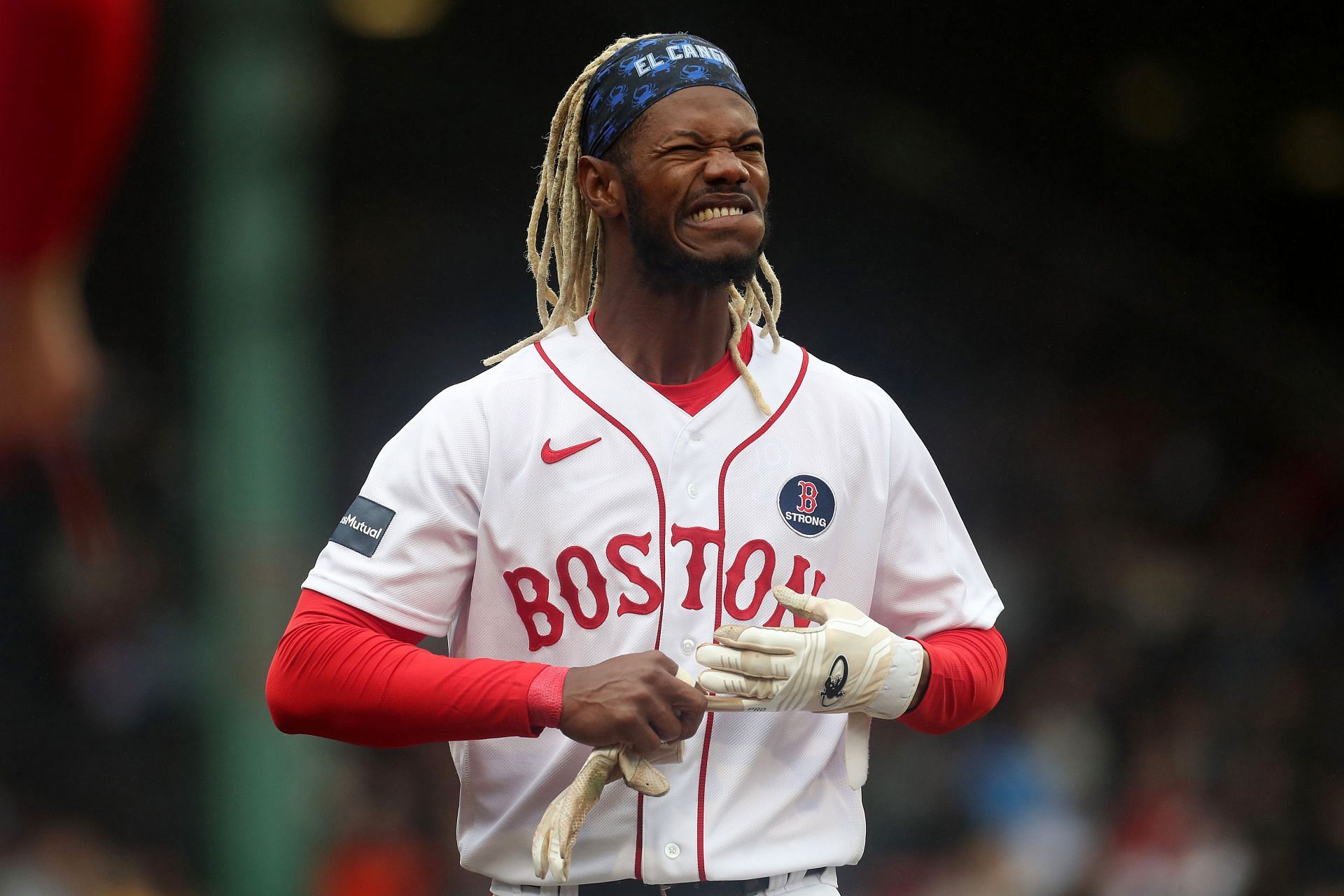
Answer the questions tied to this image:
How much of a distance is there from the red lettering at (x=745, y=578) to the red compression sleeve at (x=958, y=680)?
0.24m

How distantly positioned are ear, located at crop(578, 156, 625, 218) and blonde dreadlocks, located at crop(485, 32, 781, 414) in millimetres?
38

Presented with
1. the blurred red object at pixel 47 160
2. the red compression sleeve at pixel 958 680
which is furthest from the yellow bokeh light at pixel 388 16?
the blurred red object at pixel 47 160

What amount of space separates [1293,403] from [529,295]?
113 inches

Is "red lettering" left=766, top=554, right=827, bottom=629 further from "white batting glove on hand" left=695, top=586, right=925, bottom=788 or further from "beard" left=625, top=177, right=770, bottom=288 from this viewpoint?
"beard" left=625, top=177, right=770, bottom=288

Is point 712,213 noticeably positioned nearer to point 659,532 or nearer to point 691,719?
point 659,532

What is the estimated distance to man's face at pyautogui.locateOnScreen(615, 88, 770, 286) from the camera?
7.14 feet

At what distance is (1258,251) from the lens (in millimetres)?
6008

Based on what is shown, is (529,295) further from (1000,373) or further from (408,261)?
(1000,373)

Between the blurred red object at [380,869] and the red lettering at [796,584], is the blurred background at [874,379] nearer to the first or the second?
the blurred red object at [380,869]

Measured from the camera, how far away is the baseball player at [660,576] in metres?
1.98

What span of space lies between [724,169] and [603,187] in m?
0.23

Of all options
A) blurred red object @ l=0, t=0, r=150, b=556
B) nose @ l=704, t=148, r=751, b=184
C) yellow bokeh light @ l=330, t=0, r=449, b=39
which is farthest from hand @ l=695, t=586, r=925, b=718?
yellow bokeh light @ l=330, t=0, r=449, b=39

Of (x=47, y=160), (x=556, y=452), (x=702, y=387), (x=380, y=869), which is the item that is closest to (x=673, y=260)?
(x=702, y=387)

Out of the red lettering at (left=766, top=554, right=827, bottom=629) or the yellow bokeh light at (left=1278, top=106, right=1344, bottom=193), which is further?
the yellow bokeh light at (left=1278, top=106, right=1344, bottom=193)
